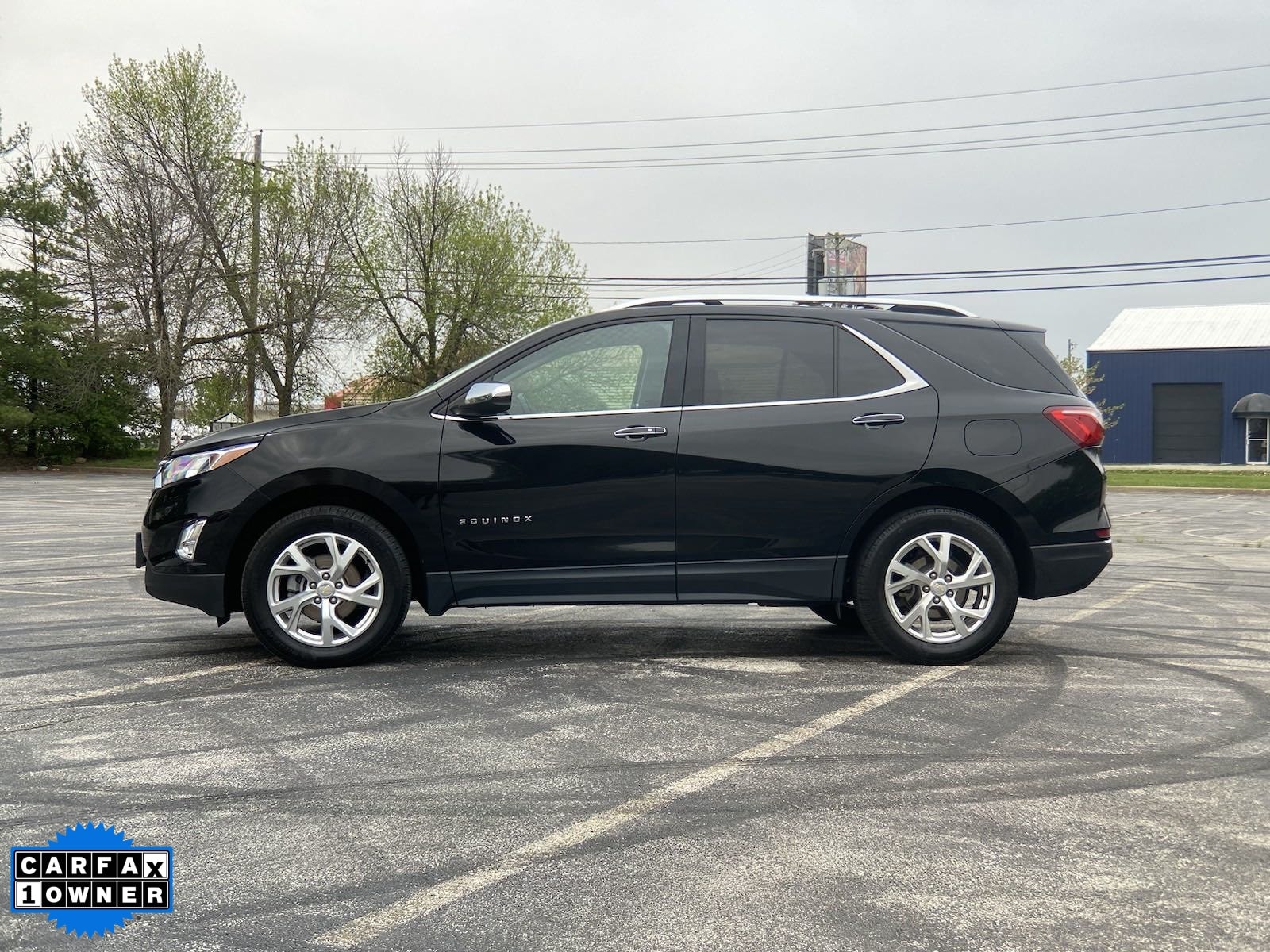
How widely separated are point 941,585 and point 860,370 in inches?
47.0

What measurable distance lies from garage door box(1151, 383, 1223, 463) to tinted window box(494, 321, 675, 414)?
57804 mm

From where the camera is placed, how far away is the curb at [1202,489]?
3059 cm

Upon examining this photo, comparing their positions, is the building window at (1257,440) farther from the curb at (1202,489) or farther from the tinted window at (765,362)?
the tinted window at (765,362)

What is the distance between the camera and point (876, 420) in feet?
20.4

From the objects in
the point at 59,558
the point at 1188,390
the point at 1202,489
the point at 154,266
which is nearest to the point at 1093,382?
the point at 1188,390

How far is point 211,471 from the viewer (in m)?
6.00

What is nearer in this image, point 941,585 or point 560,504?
point 560,504

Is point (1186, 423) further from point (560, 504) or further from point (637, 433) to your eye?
point (560, 504)

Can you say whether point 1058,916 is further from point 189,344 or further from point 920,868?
point 189,344

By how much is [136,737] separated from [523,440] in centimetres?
228

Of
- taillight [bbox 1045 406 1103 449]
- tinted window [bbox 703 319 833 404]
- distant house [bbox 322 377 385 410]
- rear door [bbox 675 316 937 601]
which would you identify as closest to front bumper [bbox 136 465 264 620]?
rear door [bbox 675 316 937 601]

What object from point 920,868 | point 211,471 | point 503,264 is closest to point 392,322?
point 503,264

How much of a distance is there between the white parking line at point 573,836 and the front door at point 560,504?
1.36m

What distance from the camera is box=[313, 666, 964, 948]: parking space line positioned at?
293 cm
